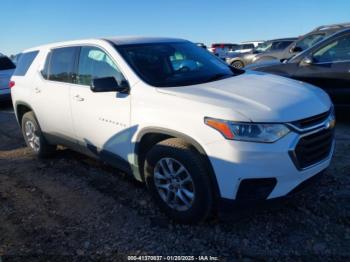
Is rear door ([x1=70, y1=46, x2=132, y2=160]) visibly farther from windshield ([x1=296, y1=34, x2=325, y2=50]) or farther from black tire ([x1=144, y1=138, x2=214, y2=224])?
windshield ([x1=296, y1=34, x2=325, y2=50])

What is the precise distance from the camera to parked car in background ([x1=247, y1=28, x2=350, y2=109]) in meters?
5.42

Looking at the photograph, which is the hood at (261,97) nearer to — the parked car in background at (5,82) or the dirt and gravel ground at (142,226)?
the dirt and gravel ground at (142,226)

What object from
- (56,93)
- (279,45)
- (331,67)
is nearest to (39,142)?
(56,93)

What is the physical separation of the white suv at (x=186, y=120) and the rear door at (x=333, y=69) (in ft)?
7.31

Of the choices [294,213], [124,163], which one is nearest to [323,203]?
[294,213]

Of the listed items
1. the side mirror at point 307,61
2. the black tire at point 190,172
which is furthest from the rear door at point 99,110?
the side mirror at point 307,61

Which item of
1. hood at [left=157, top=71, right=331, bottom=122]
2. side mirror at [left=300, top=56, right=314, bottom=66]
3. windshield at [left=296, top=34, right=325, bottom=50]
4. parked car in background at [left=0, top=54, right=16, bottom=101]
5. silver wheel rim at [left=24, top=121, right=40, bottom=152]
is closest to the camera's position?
hood at [left=157, top=71, right=331, bottom=122]

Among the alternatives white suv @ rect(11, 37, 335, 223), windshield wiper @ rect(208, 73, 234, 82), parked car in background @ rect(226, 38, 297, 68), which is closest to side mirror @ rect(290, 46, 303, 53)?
parked car in background @ rect(226, 38, 297, 68)

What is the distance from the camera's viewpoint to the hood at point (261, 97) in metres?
2.67

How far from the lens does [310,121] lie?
2.79m

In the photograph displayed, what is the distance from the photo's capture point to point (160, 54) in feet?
12.7

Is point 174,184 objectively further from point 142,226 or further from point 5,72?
point 5,72

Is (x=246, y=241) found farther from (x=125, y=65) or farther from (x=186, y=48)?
(x=186, y=48)

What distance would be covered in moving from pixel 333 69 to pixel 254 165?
3735 millimetres
